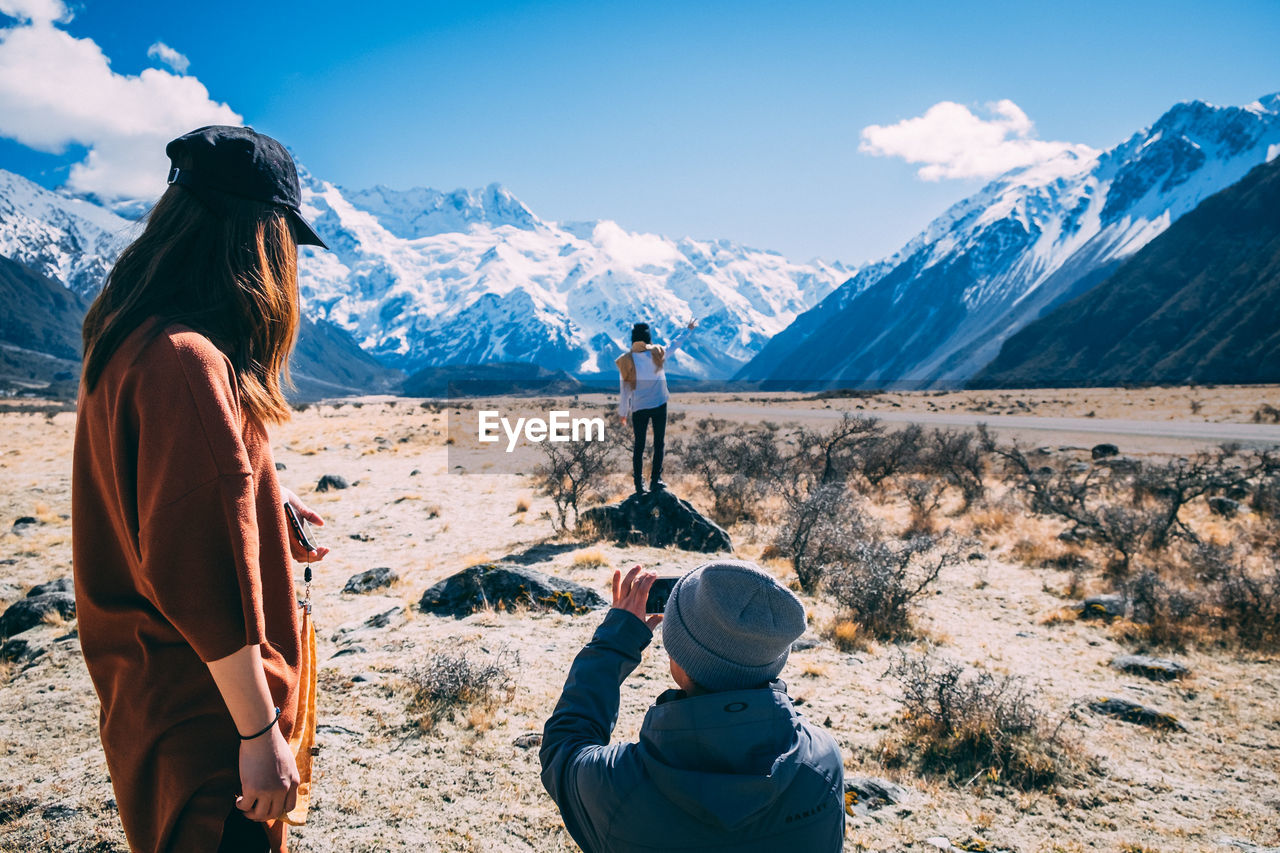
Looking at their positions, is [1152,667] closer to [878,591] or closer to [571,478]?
[878,591]

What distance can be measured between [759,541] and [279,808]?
807cm

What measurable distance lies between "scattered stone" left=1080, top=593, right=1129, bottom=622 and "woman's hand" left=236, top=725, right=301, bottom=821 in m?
7.49

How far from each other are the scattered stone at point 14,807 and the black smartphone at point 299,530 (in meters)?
2.91

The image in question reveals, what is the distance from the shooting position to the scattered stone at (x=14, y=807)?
3227 mm

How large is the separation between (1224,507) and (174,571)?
13652 mm

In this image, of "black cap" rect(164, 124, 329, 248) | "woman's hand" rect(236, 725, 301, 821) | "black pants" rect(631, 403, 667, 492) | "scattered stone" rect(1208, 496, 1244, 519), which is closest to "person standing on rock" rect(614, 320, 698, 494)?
"black pants" rect(631, 403, 667, 492)

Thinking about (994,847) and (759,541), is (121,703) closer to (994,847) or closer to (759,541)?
(994,847)

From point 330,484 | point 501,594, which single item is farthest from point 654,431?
point 330,484

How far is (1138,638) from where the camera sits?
19.8 ft

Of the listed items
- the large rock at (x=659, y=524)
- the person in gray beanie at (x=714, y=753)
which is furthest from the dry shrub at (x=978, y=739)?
the large rock at (x=659, y=524)

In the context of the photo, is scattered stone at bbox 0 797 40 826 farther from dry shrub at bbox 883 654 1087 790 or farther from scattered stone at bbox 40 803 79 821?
dry shrub at bbox 883 654 1087 790

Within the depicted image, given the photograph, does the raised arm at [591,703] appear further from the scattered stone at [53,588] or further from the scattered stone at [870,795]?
the scattered stone at [53,588]

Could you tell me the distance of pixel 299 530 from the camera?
A: 191cm

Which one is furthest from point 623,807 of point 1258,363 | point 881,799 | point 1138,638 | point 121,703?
point 1258,363
